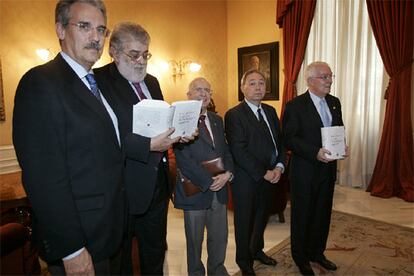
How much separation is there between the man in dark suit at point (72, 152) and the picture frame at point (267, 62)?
6288mm

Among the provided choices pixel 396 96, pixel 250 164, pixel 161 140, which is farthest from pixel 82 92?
pixel 396 96

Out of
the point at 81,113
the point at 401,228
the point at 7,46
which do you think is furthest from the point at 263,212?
the point at 7,46

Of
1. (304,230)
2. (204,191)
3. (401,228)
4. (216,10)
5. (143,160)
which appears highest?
(216,10)

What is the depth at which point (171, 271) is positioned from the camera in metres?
2.94

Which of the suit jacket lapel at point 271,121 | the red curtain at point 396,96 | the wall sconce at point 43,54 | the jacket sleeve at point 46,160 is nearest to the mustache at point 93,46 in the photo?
the jacket sleeve at point 46,160

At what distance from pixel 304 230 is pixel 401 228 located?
6.38 ft

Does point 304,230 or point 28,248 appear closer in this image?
point 28,248

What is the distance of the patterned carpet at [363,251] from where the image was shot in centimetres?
287

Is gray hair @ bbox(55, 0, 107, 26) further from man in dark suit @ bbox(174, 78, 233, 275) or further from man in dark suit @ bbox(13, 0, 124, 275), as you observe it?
man in dark suit @ bbox(174, 78, 233, 275)

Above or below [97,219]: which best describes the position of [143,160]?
above

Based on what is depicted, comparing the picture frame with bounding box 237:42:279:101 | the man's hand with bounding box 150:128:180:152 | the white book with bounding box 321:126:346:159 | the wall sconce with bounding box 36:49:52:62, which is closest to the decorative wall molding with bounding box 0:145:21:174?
the wall sconce with bounding box 36:49:52:62

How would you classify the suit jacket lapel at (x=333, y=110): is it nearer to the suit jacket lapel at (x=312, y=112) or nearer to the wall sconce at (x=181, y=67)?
the suit jacket lapel at (x=312, y=112)

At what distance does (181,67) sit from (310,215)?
5358mm

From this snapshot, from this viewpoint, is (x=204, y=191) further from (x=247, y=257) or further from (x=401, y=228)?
(x=401, y=228)
